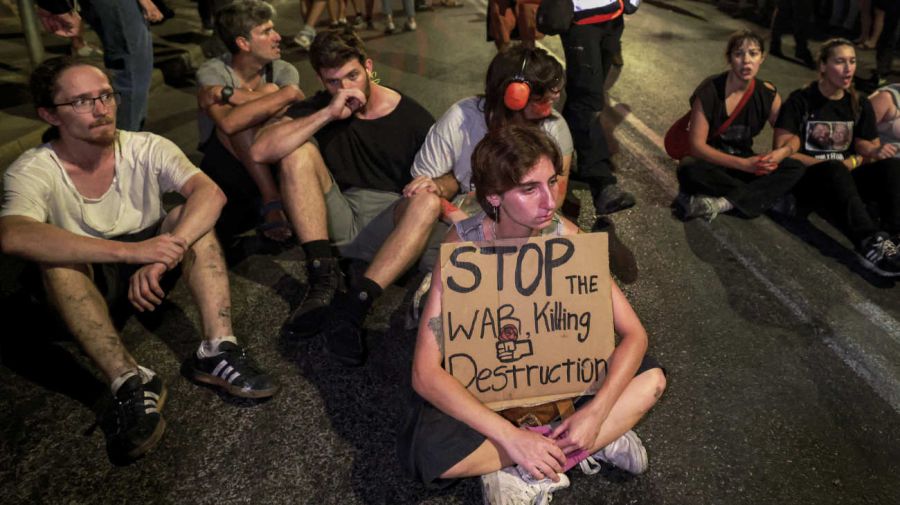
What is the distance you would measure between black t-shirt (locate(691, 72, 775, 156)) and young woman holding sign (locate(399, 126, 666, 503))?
2.64 meters

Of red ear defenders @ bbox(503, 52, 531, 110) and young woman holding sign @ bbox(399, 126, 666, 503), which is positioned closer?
young woman holding sign @ bbox(399, 126, 666, 503)

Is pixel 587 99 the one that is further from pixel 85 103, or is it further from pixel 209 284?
pixel 85 103

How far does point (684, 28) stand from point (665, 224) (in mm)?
7262

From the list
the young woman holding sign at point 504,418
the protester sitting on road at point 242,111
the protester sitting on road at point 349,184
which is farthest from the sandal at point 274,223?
the young woman holding sign at point 504,418

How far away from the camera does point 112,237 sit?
10.4 ft

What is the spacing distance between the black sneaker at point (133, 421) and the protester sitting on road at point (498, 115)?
1669 mm

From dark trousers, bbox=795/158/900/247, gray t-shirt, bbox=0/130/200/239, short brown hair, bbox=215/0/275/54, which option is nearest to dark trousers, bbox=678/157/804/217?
dark trousers, bbox=795/158/900/247

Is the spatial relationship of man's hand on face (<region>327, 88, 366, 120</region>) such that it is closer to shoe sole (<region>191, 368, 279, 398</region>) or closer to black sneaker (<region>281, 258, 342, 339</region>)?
black sneaker (<region>281, 258, 342, 339</region>)

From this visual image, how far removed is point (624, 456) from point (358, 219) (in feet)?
6.81

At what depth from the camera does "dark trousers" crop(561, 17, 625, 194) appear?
4590 mm

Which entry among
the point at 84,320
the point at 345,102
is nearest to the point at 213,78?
the point at 345,102

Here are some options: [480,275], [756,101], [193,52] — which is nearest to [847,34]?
[756,101]

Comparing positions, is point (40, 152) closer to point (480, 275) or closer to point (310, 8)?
point (480, 275)

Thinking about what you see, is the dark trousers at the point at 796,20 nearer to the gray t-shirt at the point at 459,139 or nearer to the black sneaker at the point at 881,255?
the black sneaker at the point at 881,255
